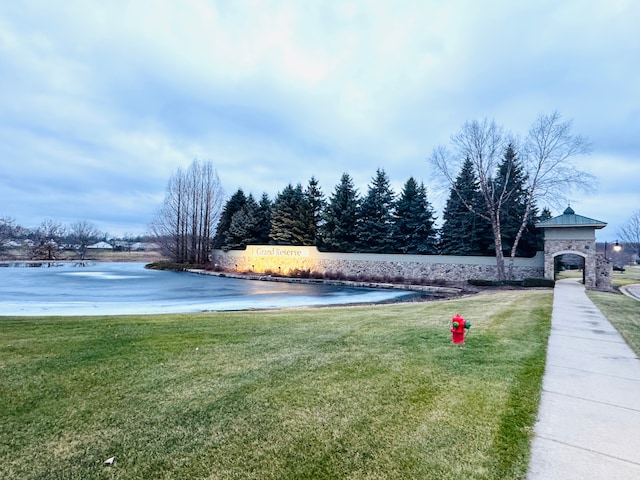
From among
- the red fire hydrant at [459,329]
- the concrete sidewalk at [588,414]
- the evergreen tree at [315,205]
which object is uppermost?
the evergreen tree at [315,205]

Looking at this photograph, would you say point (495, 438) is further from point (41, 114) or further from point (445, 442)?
point (41, 114)

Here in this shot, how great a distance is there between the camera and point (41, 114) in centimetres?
2302

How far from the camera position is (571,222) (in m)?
17.3

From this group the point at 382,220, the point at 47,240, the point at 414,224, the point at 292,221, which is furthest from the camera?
the point at 47,240

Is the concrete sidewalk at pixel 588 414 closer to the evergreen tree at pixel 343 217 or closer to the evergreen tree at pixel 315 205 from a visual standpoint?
the evergreen tree at pixel 343 217

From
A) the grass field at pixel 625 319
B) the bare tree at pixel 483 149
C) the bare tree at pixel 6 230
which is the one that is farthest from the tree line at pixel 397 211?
the bare tree at pixel 6 230

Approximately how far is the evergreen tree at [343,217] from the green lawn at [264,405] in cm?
2372

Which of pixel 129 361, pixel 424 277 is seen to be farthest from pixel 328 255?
pixel 129 361

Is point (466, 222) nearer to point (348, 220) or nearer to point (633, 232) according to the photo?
point (348, 220)

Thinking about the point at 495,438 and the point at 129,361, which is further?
the point at 129,361

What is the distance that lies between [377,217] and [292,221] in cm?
824

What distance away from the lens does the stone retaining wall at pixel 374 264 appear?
2130 cm

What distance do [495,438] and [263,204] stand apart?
116 ft

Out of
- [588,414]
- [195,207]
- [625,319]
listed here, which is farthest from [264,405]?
[195,207]
